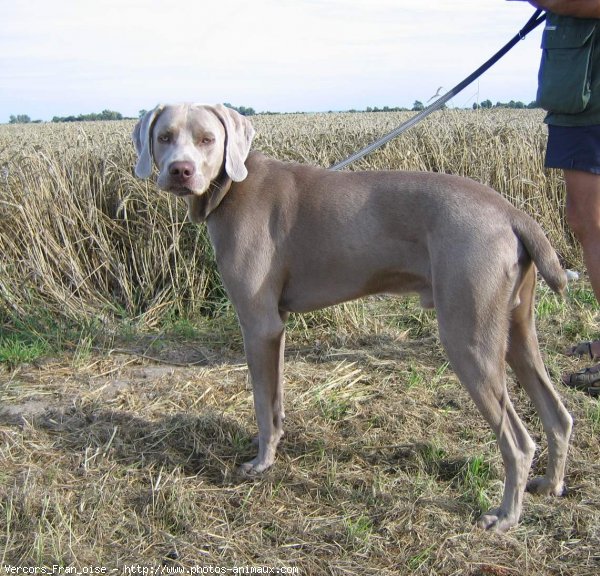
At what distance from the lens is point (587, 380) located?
3.82m

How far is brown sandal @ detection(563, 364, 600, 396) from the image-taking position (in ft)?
12.5

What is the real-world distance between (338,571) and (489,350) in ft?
3.14

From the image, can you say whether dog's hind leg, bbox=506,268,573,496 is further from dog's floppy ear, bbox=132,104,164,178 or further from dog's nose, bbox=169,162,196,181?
dog's floppy ear, bbox=132,104,164,178

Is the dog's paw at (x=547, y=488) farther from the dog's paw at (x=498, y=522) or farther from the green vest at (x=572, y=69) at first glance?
the green vest at (x=572, y=69)

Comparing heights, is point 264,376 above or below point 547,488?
above

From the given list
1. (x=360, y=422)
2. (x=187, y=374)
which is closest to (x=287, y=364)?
(x=187, y=374)

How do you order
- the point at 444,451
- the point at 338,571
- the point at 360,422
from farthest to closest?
the point at 360,422 → the point at 444,451 → the point at 338,571

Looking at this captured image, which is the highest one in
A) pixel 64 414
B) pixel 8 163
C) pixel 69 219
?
pixel 8 163

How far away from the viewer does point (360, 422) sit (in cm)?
355

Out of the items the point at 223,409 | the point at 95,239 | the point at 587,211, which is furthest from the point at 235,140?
the point at 95,239

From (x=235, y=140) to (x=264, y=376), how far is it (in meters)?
1.08

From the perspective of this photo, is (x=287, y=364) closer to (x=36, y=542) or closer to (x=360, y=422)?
(x=360, y=422)

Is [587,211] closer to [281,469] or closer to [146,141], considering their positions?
[281,469]

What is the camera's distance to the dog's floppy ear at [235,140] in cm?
310
